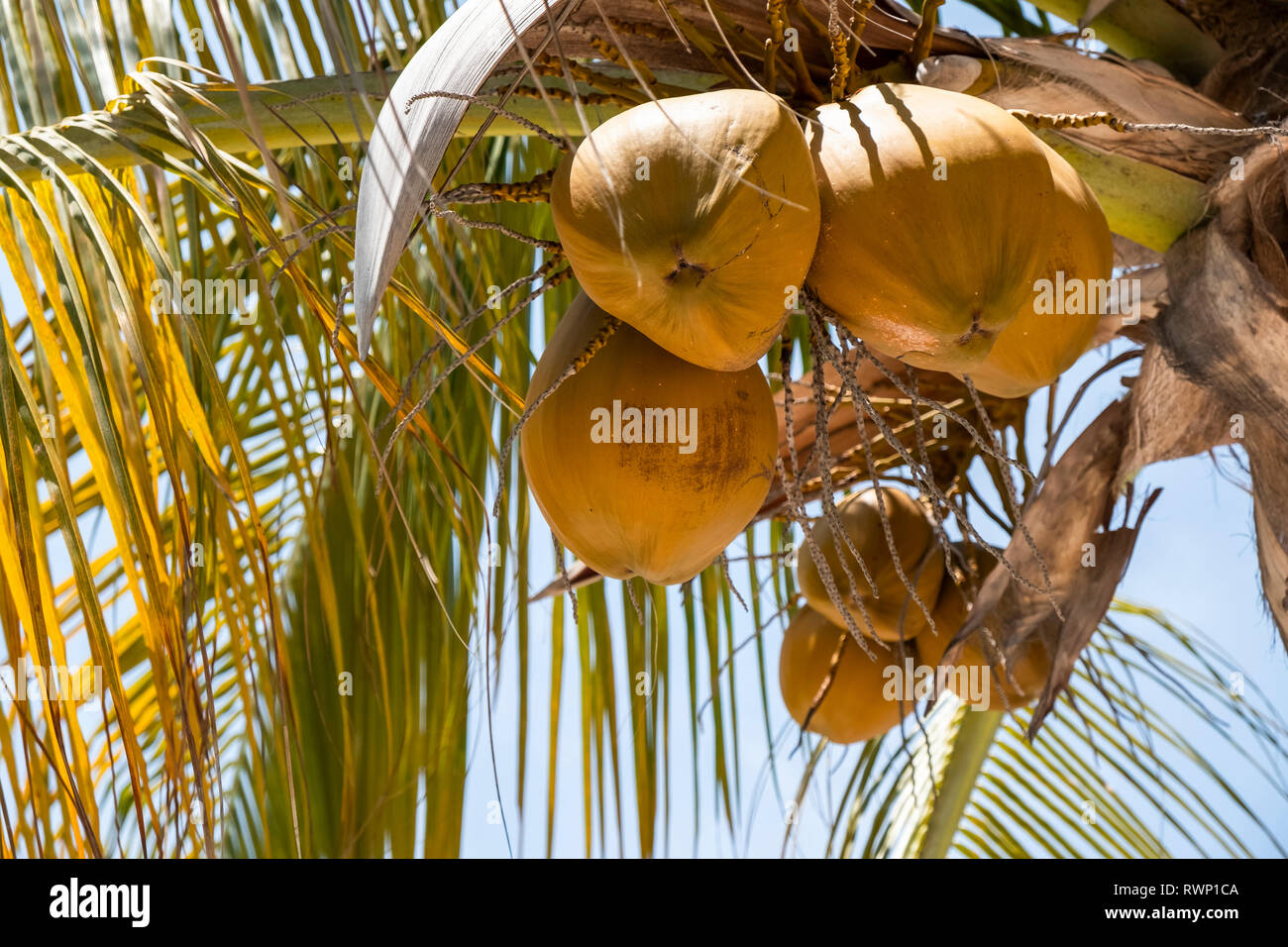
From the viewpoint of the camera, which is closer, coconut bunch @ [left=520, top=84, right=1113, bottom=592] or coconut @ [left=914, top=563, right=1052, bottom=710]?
coconut bunch @ [left=520, top=84, right=1113, bottom=592]

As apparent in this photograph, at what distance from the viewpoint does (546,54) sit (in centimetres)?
91

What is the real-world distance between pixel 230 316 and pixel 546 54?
131 centimetres

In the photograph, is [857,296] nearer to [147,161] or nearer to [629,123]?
[629,123]

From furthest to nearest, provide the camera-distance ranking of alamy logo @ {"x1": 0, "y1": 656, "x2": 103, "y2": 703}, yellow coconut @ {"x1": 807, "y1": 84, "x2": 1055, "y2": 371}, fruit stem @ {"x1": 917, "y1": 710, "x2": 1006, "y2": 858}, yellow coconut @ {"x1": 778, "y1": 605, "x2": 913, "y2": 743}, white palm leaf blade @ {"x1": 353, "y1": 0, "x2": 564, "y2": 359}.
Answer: fruit stem @ {"x1": 917, "y1": 710, "x2": 1006, "y2": 858}, yellow coconut @ {"x1": 778, "y1": 605, "x2": 913, "y2": 743}, alamy logo @ {"x1": 0, "y1": 656, "x2": 103, "y2": 703}, yellow coconut @ {"x1": 807, "y1": 84, "x2": 1055, "y2": 371}, white palm leaf blade @ {"x1": 353, "y1": 0, "x2": 564, "y2": 359}

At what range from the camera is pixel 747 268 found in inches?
28.2

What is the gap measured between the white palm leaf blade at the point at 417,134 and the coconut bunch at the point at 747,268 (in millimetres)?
75

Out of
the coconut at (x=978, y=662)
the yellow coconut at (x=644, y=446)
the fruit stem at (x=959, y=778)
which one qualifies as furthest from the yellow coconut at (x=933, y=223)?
the fruit stem at (x=959, y=778)

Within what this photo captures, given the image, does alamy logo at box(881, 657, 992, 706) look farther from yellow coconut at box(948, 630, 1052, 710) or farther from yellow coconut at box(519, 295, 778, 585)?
yellow coconut at box(519, 295, 778, 585)

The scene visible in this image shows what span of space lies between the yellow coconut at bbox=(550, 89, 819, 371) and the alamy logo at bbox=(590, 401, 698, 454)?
9 centimetres

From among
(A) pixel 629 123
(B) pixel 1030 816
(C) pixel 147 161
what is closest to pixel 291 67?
(C) pixel 147 161

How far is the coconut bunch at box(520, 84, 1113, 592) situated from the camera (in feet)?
2.32

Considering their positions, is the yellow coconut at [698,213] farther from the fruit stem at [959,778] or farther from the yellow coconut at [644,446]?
the fruit stem at [959,778]

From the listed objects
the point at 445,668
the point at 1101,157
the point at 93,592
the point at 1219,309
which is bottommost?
the point at 445,668
